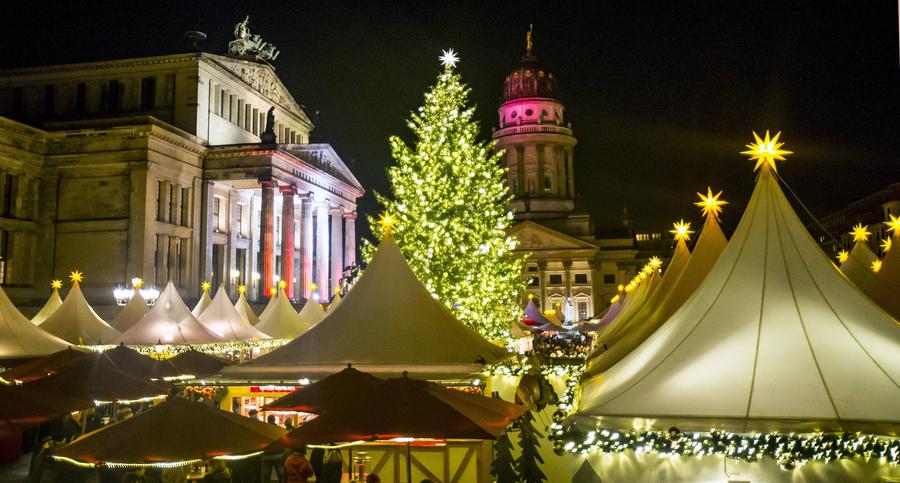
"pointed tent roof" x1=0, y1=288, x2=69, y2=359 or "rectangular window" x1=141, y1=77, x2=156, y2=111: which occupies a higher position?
"rectangular window" x1=141, y1=77, x2=156, y2=111

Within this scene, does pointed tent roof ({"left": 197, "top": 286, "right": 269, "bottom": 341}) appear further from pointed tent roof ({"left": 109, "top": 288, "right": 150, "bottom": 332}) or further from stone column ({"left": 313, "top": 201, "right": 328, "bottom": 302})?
stone column ({"left": 313, "top": 201, "right": 328, "bottom": 302})

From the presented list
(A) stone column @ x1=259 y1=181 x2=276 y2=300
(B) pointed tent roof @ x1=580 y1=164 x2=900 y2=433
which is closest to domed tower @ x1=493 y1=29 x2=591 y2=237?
(A) stone column @ x1=259 y1=181 x2=276 y2=300

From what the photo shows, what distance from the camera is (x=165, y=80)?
4797cm

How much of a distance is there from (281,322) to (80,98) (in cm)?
2888

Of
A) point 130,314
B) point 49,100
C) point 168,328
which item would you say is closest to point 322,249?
point 49,100

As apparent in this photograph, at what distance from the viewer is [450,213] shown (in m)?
27.1

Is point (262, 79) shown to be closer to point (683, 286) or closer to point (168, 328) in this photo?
point (168, 328)

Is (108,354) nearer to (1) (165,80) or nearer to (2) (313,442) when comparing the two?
(2) (313,442)

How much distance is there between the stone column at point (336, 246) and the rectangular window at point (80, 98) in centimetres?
1828

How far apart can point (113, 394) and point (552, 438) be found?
25.6ft

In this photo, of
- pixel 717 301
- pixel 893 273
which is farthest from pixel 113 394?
pixel 893 273

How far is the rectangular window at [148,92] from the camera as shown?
158ft

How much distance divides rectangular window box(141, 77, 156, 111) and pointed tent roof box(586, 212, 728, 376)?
40752 millimetres

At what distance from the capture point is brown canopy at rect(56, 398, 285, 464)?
24.0 ft
